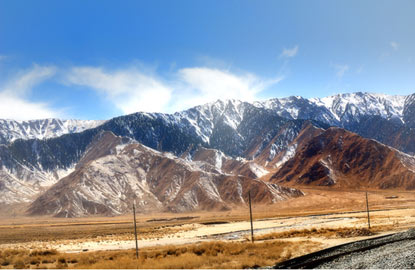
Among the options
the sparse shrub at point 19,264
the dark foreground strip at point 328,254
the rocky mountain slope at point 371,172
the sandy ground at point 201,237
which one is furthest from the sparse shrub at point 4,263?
the rocky mountain slope at point 371,172

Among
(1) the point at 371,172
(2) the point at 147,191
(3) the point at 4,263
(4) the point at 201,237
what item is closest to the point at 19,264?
(3) the point at 4,263

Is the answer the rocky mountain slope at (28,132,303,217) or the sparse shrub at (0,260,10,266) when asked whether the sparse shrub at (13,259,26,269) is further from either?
the rocky mountain slope at (28,132,303,217)

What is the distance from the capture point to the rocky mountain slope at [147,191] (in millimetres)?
156125

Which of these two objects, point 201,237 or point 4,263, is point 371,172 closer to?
point 201,237

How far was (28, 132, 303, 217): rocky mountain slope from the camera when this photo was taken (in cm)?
15612

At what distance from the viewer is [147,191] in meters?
180

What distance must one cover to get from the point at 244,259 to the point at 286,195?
135 m

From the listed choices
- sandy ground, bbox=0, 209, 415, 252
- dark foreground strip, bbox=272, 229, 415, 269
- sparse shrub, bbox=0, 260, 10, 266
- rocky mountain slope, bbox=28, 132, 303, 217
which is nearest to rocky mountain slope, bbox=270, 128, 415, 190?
rocky mountain slope, bbox=28, 132, 303, 217

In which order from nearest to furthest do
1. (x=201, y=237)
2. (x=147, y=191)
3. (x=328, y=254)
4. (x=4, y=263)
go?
(x=328, y=254), (x=4, y=263), (x=201, y=237), (x=147, y=191)

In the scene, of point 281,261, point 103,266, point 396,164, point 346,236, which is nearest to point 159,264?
point 103,266

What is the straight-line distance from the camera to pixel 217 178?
176 meters

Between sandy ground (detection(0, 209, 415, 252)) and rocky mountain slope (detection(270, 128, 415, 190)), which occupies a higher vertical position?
rocky mountain slope (detection(270, 128, 415, 190))

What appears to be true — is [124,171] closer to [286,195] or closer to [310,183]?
[286,195]

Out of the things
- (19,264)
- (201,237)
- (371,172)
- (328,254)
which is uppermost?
(371,172)
